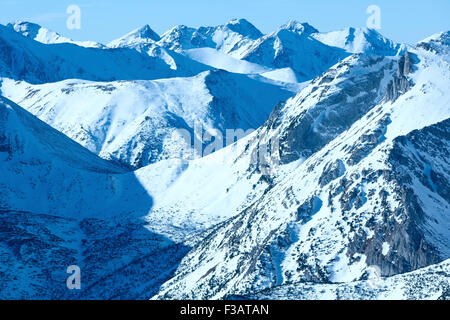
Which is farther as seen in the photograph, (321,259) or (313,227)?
(313,227)

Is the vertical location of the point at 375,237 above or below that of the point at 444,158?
below

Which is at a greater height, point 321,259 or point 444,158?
point 444,158

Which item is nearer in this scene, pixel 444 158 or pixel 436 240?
pixel 436 240
